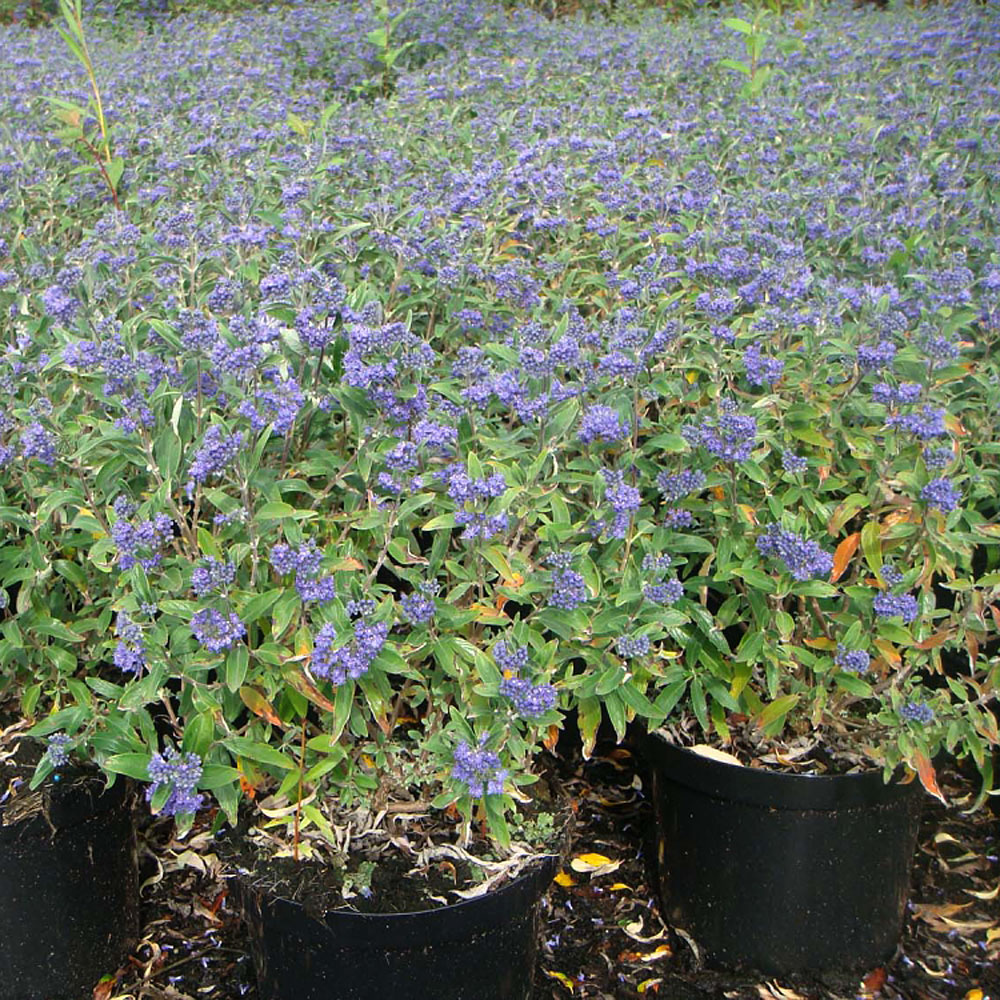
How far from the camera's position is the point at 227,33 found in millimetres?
7469

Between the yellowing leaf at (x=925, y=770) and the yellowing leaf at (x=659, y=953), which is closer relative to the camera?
the yellowing leaf at (x=925, y=770)

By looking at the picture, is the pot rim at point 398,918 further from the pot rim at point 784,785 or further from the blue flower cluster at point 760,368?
the blue flower cluster at point 760,368

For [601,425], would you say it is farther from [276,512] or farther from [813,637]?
[813,637]

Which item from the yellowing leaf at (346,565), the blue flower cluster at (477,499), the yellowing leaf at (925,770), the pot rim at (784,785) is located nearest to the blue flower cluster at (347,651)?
the yellowing leaf at (346,565)

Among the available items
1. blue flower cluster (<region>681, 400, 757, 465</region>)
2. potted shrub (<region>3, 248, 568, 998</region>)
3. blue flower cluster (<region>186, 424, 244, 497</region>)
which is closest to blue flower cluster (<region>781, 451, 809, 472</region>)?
blue flower cluster (<region>681, 400, 757, 465</region>)

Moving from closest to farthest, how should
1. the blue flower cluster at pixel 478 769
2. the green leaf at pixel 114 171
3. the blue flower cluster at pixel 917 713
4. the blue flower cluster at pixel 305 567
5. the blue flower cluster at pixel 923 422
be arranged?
1. the blue flower cluster at pixel 305 567
2. the blue flower cluster at pixel 478 769
3. the blue flower cluster at pixel 923 422
4. the blue flower cluster at pixel 917 713
5. the green leaf at pixel 114 171

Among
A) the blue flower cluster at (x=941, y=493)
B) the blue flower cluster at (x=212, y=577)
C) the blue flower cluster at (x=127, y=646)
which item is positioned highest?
the blue flower cluster at (x=941, y=493)

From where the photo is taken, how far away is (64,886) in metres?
2.47

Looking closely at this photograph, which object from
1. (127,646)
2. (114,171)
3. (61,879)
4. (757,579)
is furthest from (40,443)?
(114,171)

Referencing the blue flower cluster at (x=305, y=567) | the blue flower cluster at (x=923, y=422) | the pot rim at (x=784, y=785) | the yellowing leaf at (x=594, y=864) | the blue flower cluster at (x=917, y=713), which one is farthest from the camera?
the yellowing leaf at (x=594, y=864)

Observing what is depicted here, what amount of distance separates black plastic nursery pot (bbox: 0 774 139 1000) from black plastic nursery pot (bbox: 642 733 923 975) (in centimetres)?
124

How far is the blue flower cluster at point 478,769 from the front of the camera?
205cm

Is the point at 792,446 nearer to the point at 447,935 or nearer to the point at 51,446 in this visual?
the point at 447,935

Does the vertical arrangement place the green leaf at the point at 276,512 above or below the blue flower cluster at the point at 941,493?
above
